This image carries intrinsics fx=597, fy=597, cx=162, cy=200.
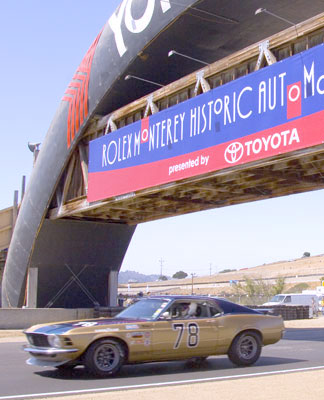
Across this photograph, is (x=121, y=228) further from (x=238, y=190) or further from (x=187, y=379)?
(x=187, y=379)

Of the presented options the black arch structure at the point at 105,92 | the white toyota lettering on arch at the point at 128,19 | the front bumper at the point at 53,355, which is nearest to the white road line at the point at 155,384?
the front bumper at the point at 53,355

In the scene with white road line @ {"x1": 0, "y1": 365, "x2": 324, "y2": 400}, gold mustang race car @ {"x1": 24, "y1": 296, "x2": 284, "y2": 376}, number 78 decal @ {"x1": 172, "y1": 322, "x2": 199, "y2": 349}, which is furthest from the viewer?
number 78 decal @ {"x1": 172, "y1": 322, "x2": 199, "y2": 349}

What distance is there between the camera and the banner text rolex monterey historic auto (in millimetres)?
13867

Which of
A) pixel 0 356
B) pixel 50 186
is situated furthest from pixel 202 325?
pixel 50 186

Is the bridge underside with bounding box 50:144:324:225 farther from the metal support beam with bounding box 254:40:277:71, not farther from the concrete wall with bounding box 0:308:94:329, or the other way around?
the concrete wall with bounding box 0:308:94:329

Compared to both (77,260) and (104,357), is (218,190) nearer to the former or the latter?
(77,260)

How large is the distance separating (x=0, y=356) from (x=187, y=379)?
5.58 metres

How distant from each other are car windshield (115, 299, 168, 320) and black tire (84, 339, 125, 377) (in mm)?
900

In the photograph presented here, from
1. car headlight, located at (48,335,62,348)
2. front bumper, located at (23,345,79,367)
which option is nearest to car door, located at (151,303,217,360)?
front bumper, located at (23,345,79,367)

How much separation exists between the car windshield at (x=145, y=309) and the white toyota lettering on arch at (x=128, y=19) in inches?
423

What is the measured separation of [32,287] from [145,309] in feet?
55.8

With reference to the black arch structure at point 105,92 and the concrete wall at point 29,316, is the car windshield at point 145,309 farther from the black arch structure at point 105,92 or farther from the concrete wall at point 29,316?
the concrete wall at point 29,316

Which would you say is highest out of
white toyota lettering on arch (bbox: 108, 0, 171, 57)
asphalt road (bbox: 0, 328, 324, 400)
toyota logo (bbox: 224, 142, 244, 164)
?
white toyota lettering on arch (bbox: 108, 0, 171, 57)

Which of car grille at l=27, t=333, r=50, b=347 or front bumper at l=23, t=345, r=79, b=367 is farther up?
car grille at l=27, t=333, r=50, b=347
